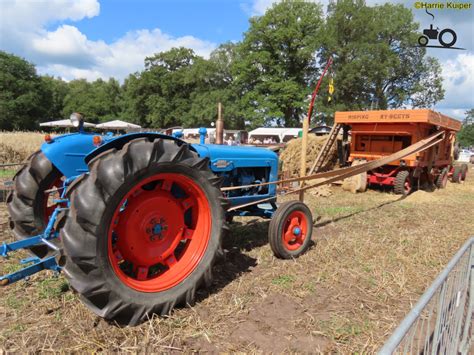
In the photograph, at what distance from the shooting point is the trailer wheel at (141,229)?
7.11ft

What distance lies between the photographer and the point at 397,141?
347 inches

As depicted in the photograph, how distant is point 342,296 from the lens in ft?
9.97

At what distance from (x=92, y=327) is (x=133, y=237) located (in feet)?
2.19

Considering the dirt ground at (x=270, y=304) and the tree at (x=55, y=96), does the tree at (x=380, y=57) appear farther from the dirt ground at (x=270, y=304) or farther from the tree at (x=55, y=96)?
the tree at (x=55, y=96)

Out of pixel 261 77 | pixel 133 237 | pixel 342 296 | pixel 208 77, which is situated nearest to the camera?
pixel 133 237

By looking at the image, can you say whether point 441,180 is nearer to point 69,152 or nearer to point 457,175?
point 457,175

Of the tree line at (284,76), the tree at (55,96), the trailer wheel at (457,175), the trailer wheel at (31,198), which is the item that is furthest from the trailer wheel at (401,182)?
the tree at (55,96)

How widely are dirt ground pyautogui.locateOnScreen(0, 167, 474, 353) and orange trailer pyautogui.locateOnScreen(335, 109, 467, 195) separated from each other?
3.75m

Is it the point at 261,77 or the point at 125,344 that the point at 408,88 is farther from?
the point at 125,344

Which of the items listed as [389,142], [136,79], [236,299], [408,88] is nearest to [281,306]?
→ [236,299]

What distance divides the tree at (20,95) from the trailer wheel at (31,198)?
42.2m

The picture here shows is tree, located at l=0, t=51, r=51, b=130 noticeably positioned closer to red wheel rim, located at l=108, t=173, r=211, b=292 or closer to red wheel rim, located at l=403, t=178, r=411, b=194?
red wheel rim, located at l=403, t=178, r=411, b=194

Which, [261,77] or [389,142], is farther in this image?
[261,77]

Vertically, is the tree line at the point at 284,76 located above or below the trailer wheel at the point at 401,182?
above
